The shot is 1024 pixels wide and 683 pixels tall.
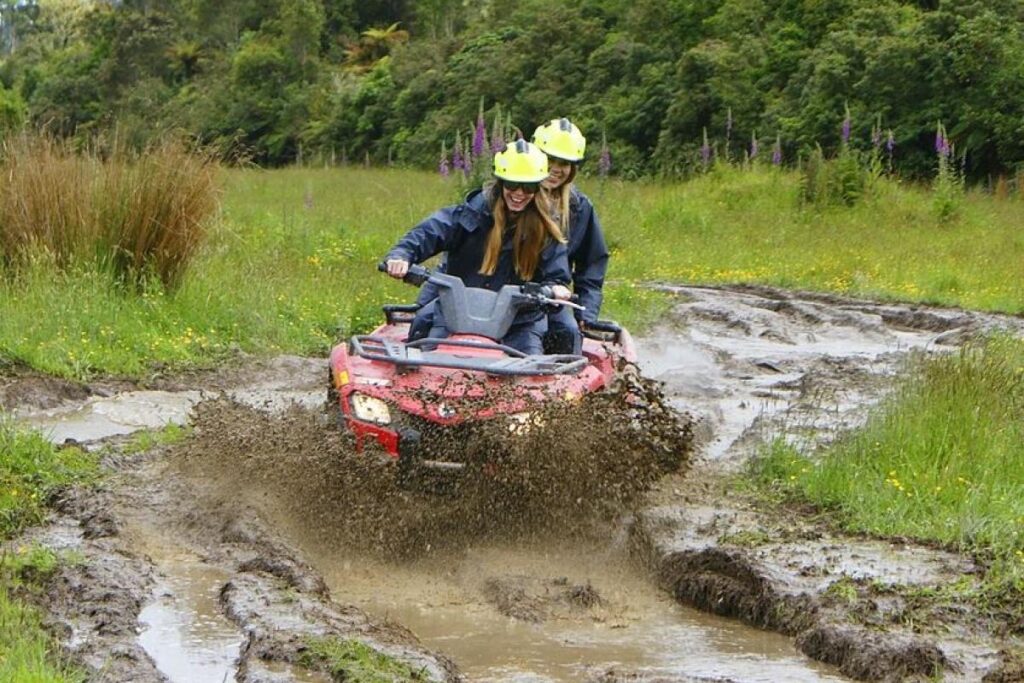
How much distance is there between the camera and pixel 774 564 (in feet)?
23.4

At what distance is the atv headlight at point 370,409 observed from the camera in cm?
719

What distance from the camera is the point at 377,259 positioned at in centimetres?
1714

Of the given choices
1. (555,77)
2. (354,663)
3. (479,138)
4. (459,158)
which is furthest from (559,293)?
(555,77)

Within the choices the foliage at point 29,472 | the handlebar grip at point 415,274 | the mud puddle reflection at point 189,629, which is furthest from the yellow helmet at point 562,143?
the mud puddle reflection at point 189,629

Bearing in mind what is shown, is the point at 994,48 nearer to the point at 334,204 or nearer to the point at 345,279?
the point at 334,204

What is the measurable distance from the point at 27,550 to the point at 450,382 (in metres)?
1.86

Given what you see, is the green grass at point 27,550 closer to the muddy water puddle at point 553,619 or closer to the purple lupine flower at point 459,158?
the muddy water puddle at point 553,619

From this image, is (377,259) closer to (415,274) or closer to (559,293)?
(415,274)

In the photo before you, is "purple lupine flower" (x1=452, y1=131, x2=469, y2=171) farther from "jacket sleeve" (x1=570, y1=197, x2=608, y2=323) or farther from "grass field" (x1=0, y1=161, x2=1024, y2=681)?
"jacket sleeve" (x1=570, y1=197, x2=608, y2=323)

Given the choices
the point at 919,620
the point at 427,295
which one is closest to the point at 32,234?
the point at 427,295

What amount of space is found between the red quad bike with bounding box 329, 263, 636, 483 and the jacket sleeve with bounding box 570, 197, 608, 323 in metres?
1.17

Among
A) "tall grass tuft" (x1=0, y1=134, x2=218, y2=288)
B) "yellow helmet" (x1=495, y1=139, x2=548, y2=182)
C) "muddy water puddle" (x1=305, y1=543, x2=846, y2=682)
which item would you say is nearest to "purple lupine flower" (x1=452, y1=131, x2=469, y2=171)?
"tall grass tuft" (x1=0, y1=134, x2=218, y2=288)

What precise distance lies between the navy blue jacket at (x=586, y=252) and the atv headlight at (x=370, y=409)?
2258mm

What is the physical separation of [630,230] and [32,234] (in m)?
12.5
